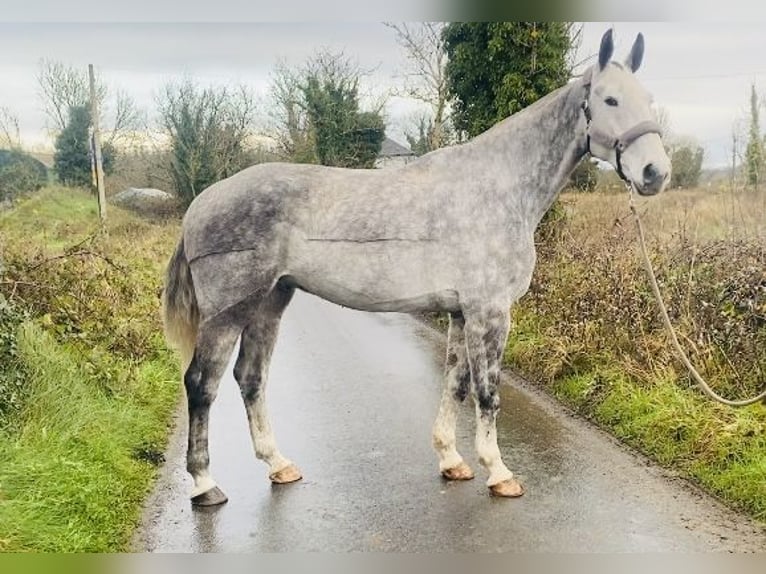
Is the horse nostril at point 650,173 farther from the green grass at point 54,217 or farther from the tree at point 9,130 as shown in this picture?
the tree at point 9,130

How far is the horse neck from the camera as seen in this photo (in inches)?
119

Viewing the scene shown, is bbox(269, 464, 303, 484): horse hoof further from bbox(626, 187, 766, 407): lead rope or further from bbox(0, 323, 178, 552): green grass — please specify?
bbox(626, 187, 766, 407): lead rope

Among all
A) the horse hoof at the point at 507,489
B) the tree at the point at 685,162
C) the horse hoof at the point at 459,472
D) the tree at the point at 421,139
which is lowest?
the horse hoof at the point at 507,489

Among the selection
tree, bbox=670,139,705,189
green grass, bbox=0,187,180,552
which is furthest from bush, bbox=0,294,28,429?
tree, bbox=670,139,705,189

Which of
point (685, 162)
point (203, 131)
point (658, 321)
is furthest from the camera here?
point (658, 321)

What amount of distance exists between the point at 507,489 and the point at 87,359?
1.89 meters

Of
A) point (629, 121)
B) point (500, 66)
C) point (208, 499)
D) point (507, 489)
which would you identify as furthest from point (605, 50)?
point (208, 499)

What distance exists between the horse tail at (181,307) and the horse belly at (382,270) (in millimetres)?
441

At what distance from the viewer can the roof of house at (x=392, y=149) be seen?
10.8 feet

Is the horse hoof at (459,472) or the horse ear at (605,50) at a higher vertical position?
the horse ear at (605,50)

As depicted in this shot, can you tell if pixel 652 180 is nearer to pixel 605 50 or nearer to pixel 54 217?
pixel 605 50

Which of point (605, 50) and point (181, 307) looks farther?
point (181, 307)

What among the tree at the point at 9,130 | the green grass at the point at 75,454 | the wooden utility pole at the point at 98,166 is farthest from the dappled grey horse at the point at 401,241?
the tree at the point at 9,130

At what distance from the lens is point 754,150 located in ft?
10.7
